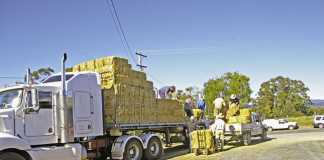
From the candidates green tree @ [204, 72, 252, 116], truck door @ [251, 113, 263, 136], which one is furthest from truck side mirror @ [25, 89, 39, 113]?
green tree @ [204, 72, 252, 116]

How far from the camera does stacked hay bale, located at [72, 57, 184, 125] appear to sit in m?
14.1

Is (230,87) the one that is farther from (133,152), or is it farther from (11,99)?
(11,99)

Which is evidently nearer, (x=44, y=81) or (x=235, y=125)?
(x=44, y=81)

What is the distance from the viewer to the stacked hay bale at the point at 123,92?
14.1 meters

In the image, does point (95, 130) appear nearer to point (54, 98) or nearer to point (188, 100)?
point (54, 98)

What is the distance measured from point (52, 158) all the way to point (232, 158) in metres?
6.55

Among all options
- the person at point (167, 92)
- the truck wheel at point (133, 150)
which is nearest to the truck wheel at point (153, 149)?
the truck wheel at point (133, 150)

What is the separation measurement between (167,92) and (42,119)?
24.3 ft

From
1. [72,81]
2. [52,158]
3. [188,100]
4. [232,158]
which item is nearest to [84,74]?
[72,81]

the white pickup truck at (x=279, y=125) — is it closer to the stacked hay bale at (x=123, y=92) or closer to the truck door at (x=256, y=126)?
the truck door at (x=256, y=126)

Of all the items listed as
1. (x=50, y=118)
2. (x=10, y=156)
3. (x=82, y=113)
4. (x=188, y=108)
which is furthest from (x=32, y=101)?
(x=188, y=108)

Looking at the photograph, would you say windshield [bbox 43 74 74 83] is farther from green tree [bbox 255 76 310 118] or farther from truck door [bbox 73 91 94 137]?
green tree [bbox 255 76 310 118]

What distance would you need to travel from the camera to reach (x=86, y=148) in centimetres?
1306

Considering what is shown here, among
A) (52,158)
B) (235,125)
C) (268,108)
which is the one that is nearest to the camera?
(52,158)
